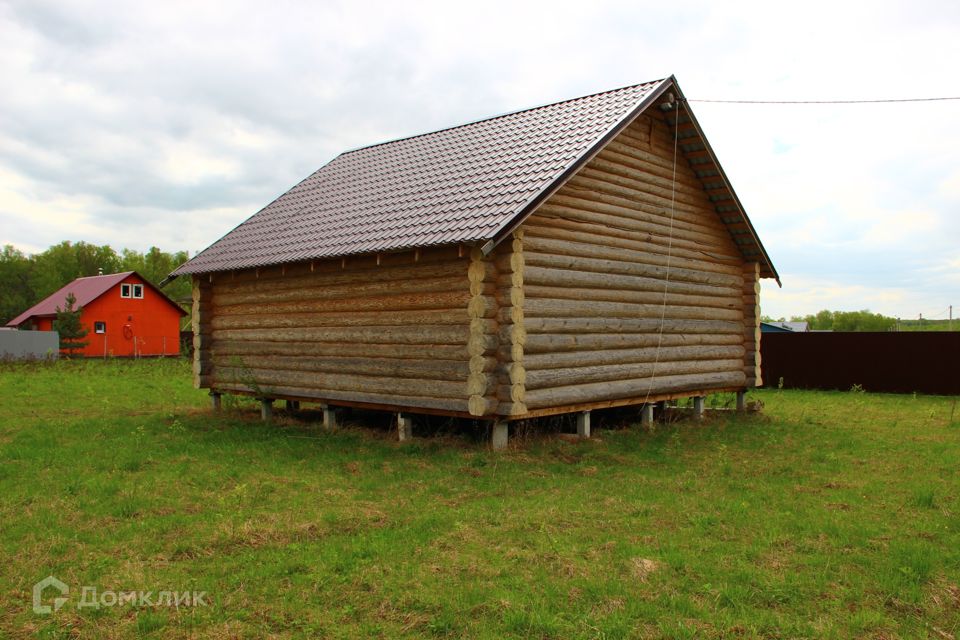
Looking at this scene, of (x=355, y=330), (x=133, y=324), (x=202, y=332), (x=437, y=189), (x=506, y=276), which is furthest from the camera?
(x=133, y=324)

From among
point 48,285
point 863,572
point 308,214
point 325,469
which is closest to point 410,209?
point 308,214

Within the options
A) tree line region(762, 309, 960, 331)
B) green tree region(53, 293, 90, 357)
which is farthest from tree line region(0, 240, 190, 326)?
tree line region(762, 309, 960, 331)

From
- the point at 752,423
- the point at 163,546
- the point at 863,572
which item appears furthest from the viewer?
the point at 752,423

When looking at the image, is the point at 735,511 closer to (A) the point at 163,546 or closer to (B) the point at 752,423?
(A) the point at 163,546

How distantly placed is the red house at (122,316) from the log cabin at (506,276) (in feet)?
108

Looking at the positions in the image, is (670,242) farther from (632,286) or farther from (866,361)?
(866,361)

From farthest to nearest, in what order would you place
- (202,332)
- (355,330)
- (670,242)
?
(202,332), (670,242), (355,330)

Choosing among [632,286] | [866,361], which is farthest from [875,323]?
[632,286]

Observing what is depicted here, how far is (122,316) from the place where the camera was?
1825 inches

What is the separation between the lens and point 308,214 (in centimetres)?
1535

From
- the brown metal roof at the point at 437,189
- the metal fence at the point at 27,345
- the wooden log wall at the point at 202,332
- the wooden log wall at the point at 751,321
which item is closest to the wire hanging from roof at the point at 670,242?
the brown metal roof at the point at 437,189

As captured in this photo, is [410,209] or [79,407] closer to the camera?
[410,209]

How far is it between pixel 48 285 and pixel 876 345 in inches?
3198

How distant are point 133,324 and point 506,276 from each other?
41988mm
